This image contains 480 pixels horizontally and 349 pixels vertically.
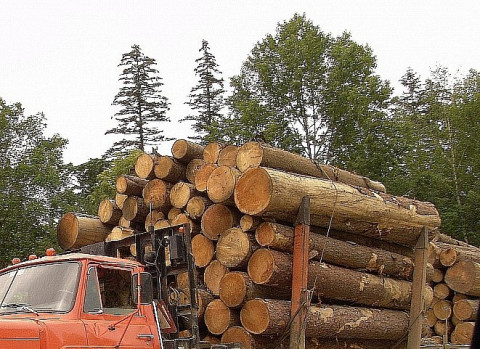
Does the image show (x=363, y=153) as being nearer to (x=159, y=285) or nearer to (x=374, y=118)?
(x=374, y=118)

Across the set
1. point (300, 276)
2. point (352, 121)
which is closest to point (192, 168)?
point (300, 276)

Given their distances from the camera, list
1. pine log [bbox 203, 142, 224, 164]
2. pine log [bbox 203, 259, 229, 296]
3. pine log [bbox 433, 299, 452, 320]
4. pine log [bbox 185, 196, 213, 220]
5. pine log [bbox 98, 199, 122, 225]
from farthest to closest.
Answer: pine log [bbox 433, 299, 452, 320]
pine log [bbox 98, 199, 122, 225]
pine log [bbox 203, 142, 224, 164]
pine log [bbox 185, 196, 213, 220]
pine log [bbox 203, 259, 229, 296]

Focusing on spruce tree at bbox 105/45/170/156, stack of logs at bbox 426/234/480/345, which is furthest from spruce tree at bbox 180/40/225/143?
stack of logs at bbox 426/234/480/345

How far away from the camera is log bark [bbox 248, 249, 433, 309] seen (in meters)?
8.98

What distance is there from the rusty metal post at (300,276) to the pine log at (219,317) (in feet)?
2.72

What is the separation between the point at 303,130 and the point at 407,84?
16.2m

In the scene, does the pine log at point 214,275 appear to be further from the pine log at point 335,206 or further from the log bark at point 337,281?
the pine log at point 335,206

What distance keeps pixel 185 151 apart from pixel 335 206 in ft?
8.58

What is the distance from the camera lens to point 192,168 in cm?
1091

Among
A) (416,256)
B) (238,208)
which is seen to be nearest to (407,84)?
(416,256)

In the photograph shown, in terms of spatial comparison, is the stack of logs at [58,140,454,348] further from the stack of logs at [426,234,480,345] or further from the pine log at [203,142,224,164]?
the stack of logs at [426,234,480,345]

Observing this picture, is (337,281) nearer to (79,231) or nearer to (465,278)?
(79,231)

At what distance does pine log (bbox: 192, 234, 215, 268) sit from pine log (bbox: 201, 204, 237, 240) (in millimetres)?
145

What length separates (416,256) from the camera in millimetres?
11820
